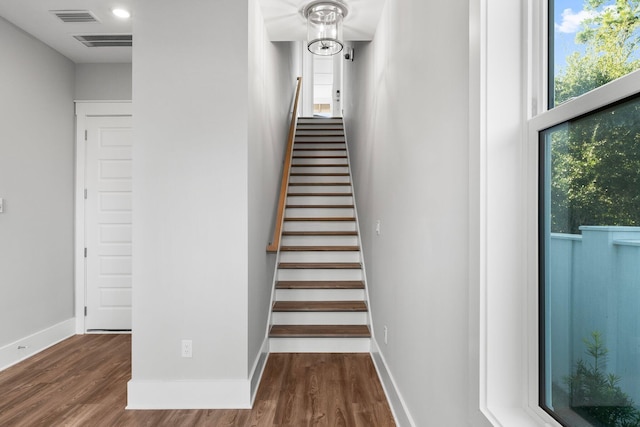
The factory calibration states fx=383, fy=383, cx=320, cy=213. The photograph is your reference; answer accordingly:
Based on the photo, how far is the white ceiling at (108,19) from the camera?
2596mm

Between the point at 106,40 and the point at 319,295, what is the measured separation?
9.73 feet

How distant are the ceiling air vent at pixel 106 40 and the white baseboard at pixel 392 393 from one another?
10.9 ft

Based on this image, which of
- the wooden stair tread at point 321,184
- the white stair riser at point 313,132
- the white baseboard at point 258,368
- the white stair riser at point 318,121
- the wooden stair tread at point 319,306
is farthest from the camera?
→ the white stair riser at point 318,121

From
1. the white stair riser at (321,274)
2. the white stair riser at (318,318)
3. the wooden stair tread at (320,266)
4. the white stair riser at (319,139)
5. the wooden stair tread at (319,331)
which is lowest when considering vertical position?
the wooden stair tread at (319,331)

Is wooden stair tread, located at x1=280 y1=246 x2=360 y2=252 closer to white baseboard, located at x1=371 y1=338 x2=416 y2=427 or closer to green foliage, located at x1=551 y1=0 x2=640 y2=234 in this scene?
white baseboard, located at x1=371 y1=338 x2=416 y2=427

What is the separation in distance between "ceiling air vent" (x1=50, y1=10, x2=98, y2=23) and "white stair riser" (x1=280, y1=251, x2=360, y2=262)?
8.42 feet

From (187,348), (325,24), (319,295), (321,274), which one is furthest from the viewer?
(321,274)

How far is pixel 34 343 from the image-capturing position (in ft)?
10.7

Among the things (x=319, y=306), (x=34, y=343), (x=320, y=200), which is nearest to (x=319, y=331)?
(x=319, y=306)

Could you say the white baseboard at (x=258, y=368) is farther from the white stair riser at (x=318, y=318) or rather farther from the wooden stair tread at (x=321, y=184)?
the wooden stair tread at (x=321, y=184)

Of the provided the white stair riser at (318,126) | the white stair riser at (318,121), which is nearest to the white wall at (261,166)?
the white stair riser at (318,126)

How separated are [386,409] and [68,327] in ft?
10.4

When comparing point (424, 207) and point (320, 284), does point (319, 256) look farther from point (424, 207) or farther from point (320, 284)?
point (424, 207)

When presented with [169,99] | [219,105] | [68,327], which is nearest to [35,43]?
[169,99]
